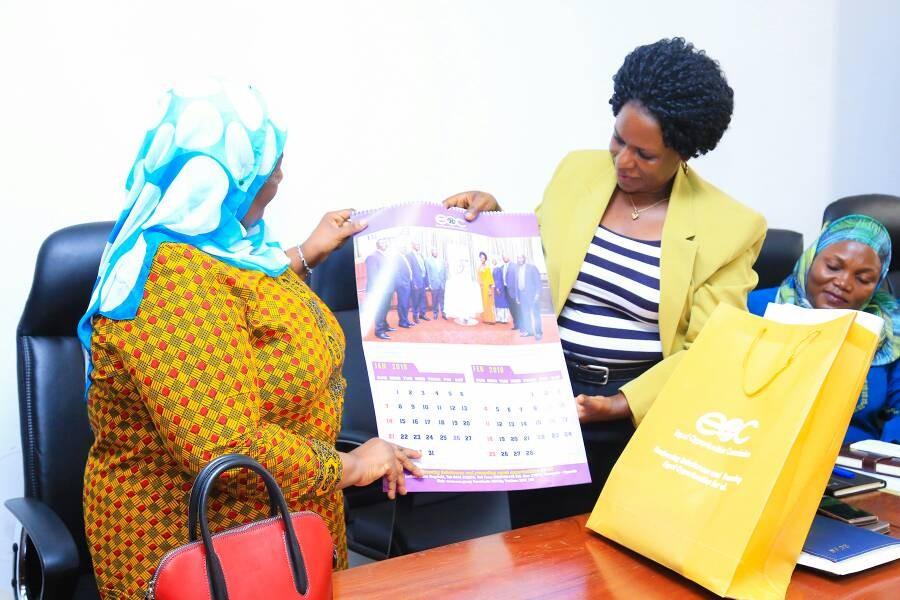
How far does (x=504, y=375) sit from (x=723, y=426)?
39 centimetres

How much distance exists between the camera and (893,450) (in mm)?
1695

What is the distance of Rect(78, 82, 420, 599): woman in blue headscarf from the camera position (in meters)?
1.02

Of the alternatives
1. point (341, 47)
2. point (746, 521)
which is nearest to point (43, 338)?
point (341, 47)

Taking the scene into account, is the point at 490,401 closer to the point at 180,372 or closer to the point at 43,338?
the point at 180,372

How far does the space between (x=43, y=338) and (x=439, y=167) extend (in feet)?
3.81

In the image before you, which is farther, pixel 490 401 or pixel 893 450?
pixel 893 450

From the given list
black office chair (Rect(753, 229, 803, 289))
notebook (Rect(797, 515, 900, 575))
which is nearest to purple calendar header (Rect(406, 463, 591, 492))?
notebook (Rect(797, 515, 900, 575))

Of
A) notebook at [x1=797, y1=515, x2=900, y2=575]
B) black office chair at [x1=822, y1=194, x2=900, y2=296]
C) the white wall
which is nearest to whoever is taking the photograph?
notebook at [x1=797, y1=515, x2=900, y2=575]

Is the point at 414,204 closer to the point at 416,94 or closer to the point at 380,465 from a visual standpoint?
the point at 380,465

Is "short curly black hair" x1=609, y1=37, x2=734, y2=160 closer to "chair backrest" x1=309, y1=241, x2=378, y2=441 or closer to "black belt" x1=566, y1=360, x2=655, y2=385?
"black belt" x1=566, y1=360, x2=655, y2=385

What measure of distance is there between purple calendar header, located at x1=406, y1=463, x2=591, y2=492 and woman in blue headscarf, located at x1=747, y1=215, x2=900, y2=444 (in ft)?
3.68

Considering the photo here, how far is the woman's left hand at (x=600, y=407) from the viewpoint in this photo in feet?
4.75

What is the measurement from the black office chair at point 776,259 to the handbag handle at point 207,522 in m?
2.02

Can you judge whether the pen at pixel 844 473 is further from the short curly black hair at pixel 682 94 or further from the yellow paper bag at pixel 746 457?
the short curly black hair at pixel 682 94
